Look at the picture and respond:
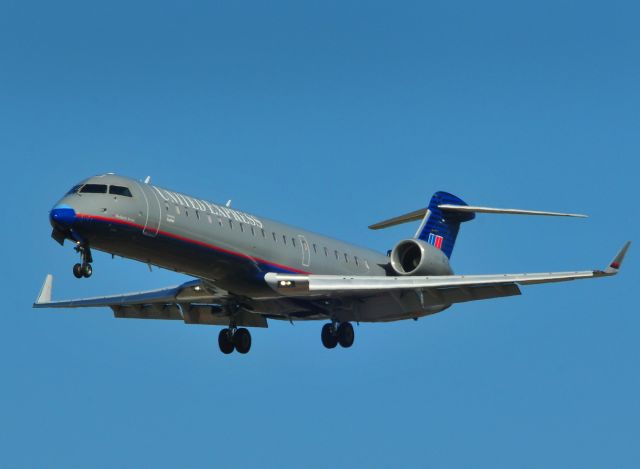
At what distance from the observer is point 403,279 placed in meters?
31.4

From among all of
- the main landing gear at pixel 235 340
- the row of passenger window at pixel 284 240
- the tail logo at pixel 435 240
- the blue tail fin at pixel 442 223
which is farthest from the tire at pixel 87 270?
the tail logo at pixel 435 240

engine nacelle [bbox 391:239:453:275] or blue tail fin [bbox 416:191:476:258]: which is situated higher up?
blue tail fin [bbox 416:191:476:258]

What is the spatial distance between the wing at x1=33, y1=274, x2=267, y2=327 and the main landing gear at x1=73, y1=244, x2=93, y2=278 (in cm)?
437

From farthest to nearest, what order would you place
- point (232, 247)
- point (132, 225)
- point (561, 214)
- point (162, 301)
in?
point (162, 301), point (561, 214), point (232, 247), point (132, 225)

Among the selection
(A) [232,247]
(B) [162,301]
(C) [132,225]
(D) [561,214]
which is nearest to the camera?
(C) [132,225]

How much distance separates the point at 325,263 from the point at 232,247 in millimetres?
3653

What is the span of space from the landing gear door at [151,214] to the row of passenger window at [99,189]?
45 centimetres

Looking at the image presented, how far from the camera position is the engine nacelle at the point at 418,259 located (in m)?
33.2

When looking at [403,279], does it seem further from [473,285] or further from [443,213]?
[443,213]

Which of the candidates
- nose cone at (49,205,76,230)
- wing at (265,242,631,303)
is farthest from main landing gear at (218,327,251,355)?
nose cone at (49,205,76,230)

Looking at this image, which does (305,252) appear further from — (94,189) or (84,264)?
(84,264)

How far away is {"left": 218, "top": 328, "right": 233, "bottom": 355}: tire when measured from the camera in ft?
112

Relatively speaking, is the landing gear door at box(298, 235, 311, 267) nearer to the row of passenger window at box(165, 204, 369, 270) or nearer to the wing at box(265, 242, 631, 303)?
the row of passenger window at box(165, 204, 369, 270)

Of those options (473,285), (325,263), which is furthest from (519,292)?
(325,263)
